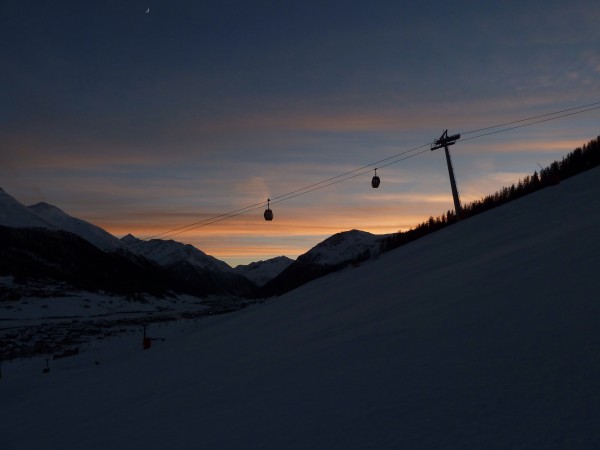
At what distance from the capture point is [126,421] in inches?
203

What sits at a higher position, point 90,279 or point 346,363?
point 90,279

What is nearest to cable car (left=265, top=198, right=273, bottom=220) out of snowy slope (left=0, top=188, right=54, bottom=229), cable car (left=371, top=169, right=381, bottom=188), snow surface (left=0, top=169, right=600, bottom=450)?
cable car (left=371, top=169, right=381, bottom=188)

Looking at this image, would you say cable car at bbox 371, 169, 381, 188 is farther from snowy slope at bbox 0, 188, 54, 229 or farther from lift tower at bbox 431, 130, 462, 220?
snowy slope at bbox 0, 188, 54, 229

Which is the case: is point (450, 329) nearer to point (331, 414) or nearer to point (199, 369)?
point (331, 414)

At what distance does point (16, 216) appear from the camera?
531 ft

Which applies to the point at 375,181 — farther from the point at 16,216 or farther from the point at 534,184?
the point at 16,216

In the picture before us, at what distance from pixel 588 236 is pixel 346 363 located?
384 centimetres

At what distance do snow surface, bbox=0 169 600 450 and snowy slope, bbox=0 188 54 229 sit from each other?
555 feet

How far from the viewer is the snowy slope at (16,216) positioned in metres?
153

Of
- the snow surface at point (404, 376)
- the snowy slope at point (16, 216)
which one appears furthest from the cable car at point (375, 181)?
the snowy slope at point (16, 216)

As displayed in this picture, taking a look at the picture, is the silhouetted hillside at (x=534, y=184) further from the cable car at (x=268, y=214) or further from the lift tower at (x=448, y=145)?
the cable car at (x=268, y=214)

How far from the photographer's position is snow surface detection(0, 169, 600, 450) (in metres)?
2.72

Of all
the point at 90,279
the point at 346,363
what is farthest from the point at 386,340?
the point at 90,279

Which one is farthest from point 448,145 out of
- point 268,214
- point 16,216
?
point 16,216
